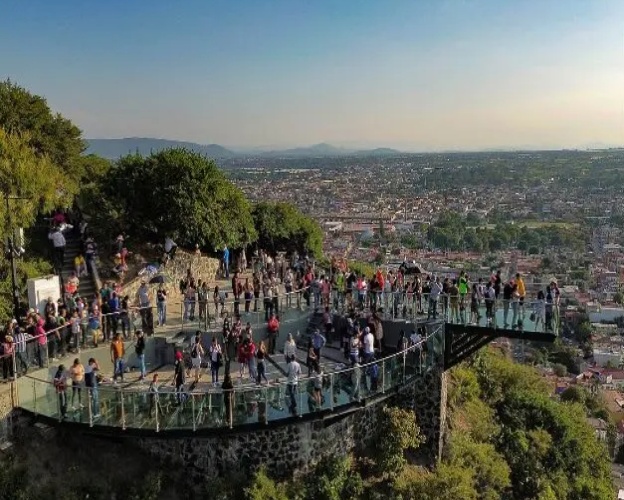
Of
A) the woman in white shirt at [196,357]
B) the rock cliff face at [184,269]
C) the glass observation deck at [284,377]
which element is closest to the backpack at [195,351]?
the woman in white shirt at [196,357]

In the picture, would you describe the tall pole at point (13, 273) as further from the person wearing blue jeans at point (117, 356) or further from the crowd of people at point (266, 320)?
the person wearing blue jeans at point (117, 356)

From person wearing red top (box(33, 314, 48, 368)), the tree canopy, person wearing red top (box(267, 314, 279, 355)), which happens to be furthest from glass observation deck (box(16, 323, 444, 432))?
the tree canopy

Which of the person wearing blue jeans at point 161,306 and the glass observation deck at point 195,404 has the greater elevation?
the person wearing blue jeans at point 161,306

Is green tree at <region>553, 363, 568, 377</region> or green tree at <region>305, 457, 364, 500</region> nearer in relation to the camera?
green tree at <region>305, 457, 364, 500</region>

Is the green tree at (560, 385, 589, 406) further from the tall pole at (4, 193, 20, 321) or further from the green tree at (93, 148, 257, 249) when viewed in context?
the tall pole at (4, 193, 20, 321)

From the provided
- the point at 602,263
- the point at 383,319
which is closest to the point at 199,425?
the point at 383,319

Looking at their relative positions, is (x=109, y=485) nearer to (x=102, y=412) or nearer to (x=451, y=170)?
(x=102, y=412)
